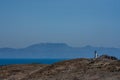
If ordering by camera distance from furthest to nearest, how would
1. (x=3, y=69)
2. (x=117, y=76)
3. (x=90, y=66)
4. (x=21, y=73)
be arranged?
(x=3, y=69)
(x=21, y=73)
(x=90, y=66)
(x=117, y=76)

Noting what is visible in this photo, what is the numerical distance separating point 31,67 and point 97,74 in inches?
755

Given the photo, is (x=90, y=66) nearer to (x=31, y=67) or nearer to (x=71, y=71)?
(x=71, y=71)

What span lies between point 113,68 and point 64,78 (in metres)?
5.30

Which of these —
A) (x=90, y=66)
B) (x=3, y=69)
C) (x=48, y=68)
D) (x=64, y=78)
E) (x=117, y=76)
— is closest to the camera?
(x=117, y=76)

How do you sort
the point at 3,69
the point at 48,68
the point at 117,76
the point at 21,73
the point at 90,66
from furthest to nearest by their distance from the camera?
the point at 3,69
the point at 21,73
the point at 48,68
the point at 90,66
the point at 117,76

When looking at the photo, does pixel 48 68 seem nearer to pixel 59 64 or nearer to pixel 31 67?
pixel 59 64

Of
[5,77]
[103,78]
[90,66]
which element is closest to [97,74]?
[103,78]

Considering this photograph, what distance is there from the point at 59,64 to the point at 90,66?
554cm

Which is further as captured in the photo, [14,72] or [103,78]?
[14,72]

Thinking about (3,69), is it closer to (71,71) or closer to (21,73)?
(21,73)

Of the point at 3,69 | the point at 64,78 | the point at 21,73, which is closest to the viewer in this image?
the point at 64,78

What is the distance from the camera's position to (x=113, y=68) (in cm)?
4291

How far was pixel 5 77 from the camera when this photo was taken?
51781 mm

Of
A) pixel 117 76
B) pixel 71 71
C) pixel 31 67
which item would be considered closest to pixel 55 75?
pixel 71 71
